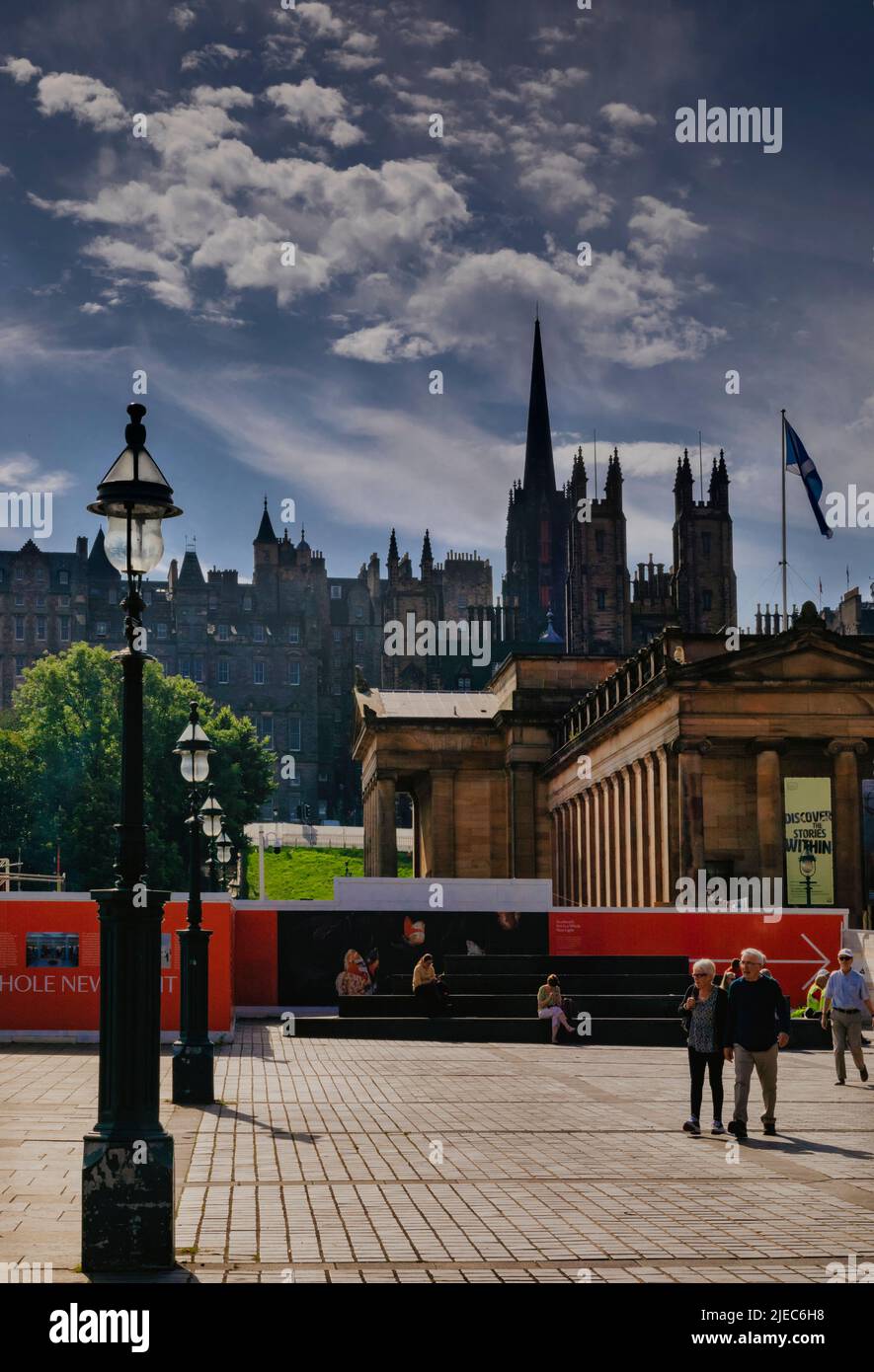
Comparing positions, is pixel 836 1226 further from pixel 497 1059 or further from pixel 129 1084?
pixel 497 1059

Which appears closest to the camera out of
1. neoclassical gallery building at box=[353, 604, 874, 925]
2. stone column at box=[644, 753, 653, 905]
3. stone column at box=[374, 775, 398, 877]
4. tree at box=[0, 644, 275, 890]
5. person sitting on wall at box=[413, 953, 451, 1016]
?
person sitting on wall at box=[413, 953, 451, 1016]

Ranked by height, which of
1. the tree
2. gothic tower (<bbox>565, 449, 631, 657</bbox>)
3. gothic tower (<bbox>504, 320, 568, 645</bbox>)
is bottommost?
the tree

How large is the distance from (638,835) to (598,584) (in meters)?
84.2

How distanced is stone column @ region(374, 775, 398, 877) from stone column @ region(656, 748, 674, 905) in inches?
1161

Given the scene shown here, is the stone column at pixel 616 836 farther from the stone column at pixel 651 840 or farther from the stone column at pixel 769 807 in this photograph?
the stone column at pixel 769 807

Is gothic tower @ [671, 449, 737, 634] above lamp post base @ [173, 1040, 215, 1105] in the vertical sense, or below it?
above

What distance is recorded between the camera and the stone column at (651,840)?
5475 centimetres

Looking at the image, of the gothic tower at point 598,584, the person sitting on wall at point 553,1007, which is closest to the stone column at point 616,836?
the person sitting on wall at point 553,1007

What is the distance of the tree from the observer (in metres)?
82.2

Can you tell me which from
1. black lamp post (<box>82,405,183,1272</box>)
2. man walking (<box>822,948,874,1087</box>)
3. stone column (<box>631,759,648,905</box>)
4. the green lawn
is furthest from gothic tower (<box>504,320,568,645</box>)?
black lamp post (<box>82,405,183,1272</box>)

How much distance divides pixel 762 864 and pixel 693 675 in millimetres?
6100

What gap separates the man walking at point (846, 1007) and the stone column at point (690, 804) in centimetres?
2710

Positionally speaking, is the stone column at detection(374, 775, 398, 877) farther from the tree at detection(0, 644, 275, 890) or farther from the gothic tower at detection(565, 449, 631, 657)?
the gothic tower at detection(565, 449, 631, 657)

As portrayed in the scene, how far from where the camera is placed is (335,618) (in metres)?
185
